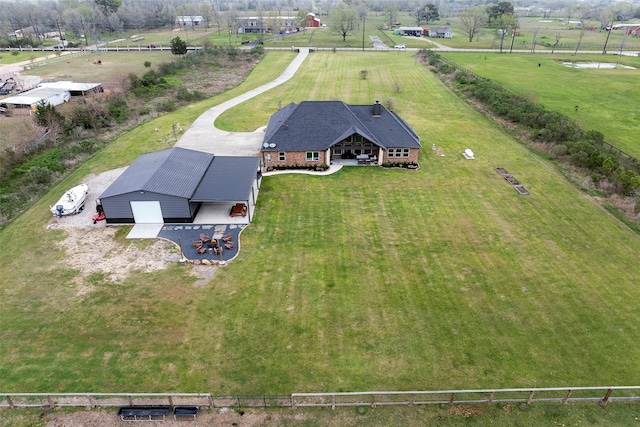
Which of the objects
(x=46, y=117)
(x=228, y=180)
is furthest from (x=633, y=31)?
(x=46, y=117)

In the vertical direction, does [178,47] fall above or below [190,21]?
below

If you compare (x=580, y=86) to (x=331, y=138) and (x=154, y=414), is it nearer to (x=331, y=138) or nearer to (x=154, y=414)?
(x=331, y=138)

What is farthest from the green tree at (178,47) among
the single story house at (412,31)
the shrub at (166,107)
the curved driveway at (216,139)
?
the single story house at (412,31)

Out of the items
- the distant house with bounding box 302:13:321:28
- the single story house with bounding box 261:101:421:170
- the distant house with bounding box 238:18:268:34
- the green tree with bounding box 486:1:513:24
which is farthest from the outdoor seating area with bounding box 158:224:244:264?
the distant house with bounding box 302:13:321:28

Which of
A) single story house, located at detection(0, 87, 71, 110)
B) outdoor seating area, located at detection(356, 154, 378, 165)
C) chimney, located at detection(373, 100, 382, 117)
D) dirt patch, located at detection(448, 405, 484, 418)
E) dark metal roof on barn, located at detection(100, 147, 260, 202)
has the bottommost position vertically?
dirt patch, located at detection(448, 405, 484, 418)

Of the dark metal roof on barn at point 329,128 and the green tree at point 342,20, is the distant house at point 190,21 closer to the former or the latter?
the green tree at point 342,20

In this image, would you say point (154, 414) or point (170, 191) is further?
point (170, 191)

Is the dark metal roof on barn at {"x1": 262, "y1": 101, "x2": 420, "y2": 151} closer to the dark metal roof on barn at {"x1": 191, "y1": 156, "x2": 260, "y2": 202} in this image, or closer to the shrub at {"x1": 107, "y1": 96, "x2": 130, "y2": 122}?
the dark metal roof on barn at {"x1": 191, "y1": 156, "x2": 260, "y2": 202}
